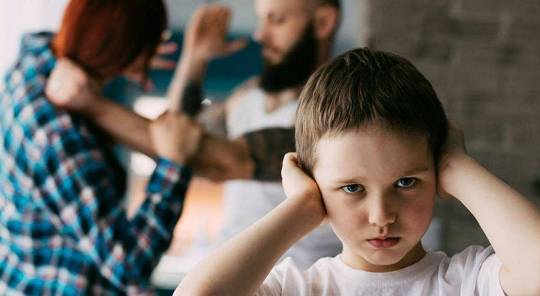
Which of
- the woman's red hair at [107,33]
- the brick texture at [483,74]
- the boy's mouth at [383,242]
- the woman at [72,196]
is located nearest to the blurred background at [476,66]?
the brick texture at [483,74]

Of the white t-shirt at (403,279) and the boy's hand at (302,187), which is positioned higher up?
the boy's hand at (302,187)

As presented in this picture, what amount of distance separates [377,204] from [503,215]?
15cm

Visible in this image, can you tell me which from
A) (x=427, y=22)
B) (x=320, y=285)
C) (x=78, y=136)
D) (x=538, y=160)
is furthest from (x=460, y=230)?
(x=320, y=285)

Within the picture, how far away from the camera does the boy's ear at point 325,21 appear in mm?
2260

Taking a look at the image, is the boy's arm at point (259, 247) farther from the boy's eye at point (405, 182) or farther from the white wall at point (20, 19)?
the white wall at point (20, 19)

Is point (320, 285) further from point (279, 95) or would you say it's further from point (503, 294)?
point (279, 95)

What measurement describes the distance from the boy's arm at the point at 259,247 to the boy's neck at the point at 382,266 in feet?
0.25

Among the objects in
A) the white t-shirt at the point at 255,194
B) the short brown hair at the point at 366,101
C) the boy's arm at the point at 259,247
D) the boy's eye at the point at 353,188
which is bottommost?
the white t-shirt at the point at 255,194

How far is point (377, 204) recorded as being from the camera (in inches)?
32.6

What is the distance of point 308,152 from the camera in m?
0.92

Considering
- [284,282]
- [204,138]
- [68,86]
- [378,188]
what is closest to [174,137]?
[204,138]

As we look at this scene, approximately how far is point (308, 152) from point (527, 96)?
5.79ft

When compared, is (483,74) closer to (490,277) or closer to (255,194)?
(255,194)

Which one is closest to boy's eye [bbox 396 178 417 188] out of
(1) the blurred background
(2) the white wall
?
(1) the blurred background
